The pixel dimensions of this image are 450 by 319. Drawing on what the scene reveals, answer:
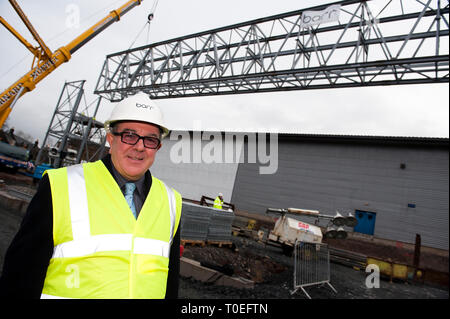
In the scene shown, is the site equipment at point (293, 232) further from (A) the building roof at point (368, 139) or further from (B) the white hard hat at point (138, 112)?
(B) the white hard hat at point (138, 112)

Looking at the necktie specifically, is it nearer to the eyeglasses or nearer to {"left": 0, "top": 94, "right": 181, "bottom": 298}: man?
{"left": 0, "top": 94, "right": 181, "bottom": 298}: man

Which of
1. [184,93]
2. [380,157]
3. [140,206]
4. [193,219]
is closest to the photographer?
[140,206]

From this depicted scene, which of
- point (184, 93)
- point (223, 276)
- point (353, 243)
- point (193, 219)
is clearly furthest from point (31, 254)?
point (353, 243)

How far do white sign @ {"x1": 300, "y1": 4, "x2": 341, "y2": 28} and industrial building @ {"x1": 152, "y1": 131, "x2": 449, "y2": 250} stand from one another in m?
10.2

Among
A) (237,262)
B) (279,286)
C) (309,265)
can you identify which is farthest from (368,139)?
(279,286)

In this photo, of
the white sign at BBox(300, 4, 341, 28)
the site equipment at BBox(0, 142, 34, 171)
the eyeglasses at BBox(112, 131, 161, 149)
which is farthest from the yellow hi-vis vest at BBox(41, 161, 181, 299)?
the site equipment at BBox(0, 142, 34, 171)

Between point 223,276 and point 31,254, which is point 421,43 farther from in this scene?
point 31,254

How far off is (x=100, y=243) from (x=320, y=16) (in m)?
9.68

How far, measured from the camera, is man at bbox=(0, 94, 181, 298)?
1.24 meters

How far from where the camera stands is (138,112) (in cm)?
171

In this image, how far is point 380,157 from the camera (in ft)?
53.0

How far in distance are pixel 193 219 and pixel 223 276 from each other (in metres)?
2.46

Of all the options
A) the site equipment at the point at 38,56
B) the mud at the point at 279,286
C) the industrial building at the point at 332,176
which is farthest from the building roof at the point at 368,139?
the site equipment at the point at 38,56
